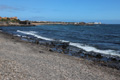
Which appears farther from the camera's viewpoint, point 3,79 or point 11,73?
point 11,73

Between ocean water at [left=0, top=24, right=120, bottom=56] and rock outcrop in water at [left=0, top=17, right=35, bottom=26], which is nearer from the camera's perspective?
ocean water at [left=0, top=24, right=120, bottom=56]

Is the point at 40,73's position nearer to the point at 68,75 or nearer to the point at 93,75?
the point at 68,75

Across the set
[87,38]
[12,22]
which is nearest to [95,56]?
[87,38]

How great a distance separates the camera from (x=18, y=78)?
254 inches

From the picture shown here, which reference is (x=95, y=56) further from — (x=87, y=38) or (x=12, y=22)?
(x=12, y=22)

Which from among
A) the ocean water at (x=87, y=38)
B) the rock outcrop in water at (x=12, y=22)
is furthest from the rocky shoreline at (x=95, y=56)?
the rock outcrop in water at (x=12, y=22)

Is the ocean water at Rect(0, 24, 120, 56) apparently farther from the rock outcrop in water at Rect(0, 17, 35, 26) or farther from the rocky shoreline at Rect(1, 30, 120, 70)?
the rock outcrop in water at Rect(0, 17, 35, 26)

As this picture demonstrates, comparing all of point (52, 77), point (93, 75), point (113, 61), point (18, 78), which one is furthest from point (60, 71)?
point (113, 61)

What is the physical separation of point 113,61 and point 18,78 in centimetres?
826

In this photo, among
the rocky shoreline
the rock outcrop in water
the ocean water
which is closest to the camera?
the rocky shoreline

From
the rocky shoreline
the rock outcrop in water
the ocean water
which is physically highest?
the rock outcrop in water

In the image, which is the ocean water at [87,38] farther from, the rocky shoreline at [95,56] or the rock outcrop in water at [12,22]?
the rock outcrop in water at [12,22]

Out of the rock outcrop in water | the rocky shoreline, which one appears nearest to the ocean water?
the rocky shoreline

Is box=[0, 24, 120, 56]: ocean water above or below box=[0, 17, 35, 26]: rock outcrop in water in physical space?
below
